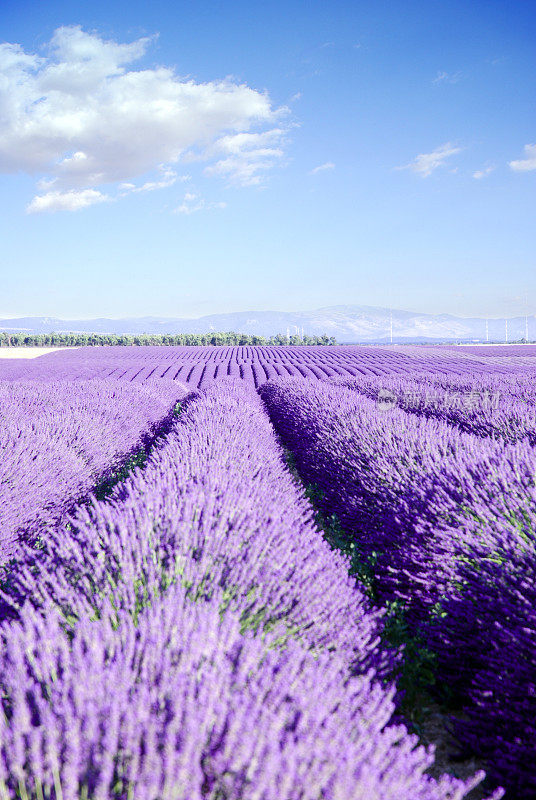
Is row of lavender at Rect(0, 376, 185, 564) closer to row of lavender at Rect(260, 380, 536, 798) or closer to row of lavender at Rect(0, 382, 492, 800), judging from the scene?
row of lavender at Rect(0, 382, 492, 800)

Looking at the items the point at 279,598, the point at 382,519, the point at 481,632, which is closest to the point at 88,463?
the point at 382,519

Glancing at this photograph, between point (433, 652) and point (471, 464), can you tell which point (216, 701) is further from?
point (471, 464)

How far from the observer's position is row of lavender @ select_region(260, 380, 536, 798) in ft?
5.20

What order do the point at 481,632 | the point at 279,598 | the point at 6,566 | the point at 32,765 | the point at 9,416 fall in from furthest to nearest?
the point at 9,416, the point at 6,566, the point at 481,632, the point at 279,598, the point at 32,765

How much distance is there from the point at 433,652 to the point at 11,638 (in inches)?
69.7

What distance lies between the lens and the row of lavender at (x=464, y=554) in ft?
5.20

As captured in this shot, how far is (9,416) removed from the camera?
5.05m

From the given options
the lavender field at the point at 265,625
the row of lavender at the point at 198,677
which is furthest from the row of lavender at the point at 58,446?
the row of lavender at the point at 198,677

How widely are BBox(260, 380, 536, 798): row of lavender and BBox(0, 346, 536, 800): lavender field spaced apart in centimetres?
1

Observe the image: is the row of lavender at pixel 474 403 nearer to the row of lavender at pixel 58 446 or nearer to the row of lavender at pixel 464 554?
the row of lavender at pixel 464 554

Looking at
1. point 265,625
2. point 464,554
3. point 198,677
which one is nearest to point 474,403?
point 464,554

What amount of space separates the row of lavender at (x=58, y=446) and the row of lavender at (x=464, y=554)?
7.36 feet

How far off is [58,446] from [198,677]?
11.2ft

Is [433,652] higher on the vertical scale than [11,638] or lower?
lower
